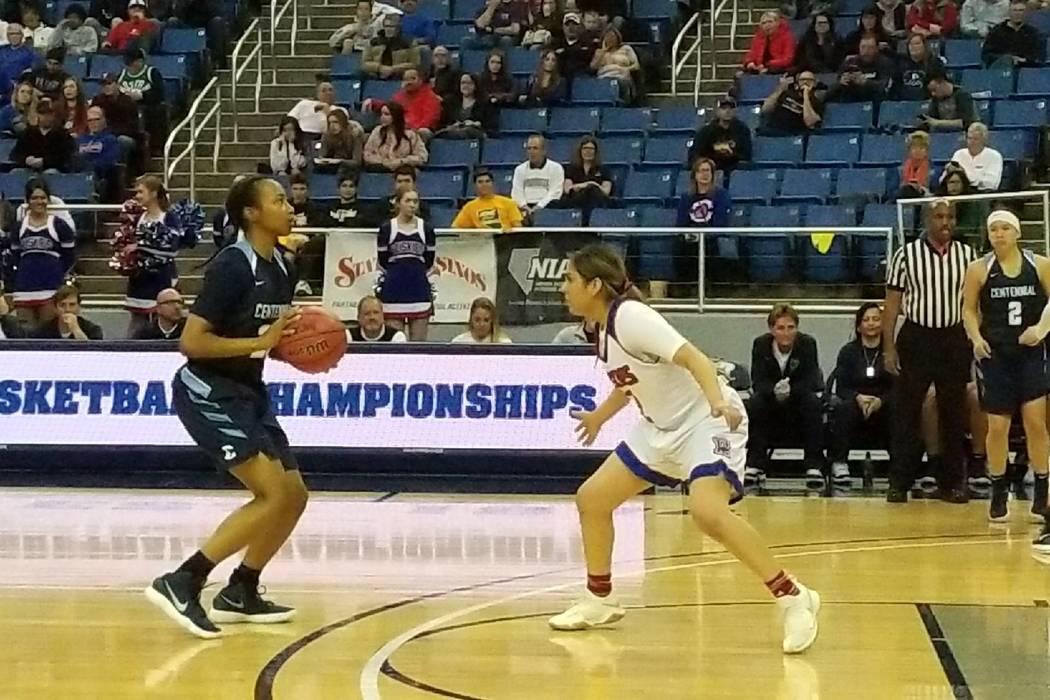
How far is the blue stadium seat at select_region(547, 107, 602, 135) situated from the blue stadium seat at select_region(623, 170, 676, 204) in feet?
3.91

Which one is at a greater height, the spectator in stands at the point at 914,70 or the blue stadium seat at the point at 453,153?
the spectator in stands at the point at 914,70

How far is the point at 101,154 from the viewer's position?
1784 cm

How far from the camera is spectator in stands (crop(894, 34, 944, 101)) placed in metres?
16.7

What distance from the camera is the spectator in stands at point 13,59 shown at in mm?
19562

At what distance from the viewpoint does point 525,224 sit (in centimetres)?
1538

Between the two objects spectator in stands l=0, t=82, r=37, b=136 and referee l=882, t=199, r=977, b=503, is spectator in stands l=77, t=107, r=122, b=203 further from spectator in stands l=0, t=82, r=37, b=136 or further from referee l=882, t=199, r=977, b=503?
referee l=882, t=199, r=977, b=503

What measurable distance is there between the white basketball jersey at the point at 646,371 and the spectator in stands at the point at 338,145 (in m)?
10.3

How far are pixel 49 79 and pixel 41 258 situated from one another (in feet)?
13.5

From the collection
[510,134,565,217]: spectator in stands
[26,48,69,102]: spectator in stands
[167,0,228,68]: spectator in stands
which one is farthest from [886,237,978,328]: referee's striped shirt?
[167,0,228,68]: spectator in stands

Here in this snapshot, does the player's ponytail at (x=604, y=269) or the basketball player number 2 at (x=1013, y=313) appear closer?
the player's ponytail at (x=604, y=269)

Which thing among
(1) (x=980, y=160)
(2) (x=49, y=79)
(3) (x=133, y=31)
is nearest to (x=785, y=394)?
(1) (x=980, y=160)

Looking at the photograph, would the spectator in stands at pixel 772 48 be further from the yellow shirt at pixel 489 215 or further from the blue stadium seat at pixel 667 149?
the yellow shirt at pixel 489 215

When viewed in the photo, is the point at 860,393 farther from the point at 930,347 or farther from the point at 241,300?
the point at 241,300

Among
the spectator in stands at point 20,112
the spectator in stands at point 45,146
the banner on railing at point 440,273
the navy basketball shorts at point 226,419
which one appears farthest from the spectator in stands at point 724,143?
the navy basketball shorts at point 226,419
